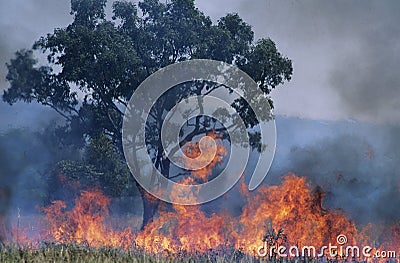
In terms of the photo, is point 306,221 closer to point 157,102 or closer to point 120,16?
point 157,102

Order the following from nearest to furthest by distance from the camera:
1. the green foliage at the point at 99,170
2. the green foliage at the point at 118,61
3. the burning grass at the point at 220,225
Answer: the burning grass at the point at 220,225 → the green foliage at the point at 99,170 → the green foliage at the point at 118,61

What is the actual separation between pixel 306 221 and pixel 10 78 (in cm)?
1325

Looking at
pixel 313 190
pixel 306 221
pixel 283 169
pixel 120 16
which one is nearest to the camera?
pixel 306 221

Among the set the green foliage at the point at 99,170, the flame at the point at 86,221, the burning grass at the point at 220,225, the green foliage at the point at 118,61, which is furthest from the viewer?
the green foliage at the point at 118,61

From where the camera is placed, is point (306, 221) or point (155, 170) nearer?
point (306, 221)

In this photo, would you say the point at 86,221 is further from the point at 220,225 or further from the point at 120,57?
the point at 120,57

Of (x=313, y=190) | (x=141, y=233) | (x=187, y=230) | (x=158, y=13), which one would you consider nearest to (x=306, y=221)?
(x=313, y=190)

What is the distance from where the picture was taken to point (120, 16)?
2397cm

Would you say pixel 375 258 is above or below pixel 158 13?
below

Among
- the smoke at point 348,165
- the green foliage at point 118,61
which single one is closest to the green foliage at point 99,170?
the green foliage at point 118,61

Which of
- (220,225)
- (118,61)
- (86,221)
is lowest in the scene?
(86,221)

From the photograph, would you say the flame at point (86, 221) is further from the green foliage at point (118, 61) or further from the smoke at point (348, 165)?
the smoke at point (348, 165)

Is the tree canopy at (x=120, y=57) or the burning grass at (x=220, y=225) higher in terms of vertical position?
the tree canopy at (x=120, y=57)

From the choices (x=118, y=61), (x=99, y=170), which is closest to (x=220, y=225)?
(x=99, y=170)
